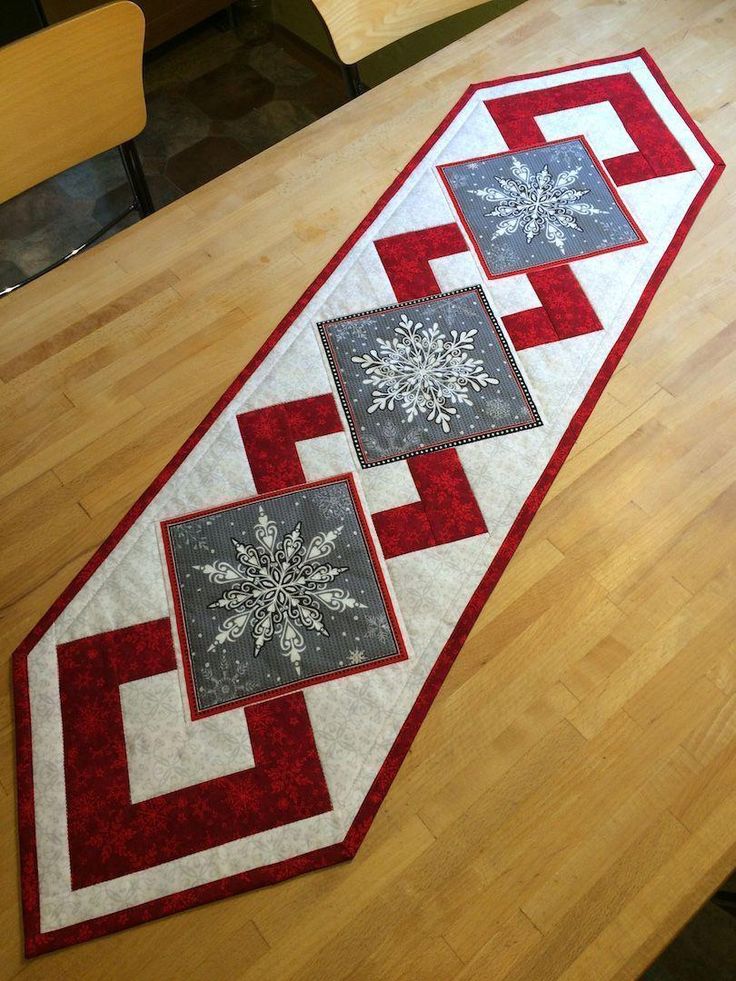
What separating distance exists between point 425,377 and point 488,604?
1.40 ft

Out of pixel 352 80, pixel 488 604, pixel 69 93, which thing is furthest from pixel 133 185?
pixel 488 604

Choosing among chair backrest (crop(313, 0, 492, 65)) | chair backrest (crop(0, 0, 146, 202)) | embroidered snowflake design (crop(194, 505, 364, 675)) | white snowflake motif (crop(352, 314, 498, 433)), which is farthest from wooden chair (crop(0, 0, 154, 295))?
embroidered snowflake design (crop(194, 505, 364, 675))

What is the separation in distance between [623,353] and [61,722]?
112cm

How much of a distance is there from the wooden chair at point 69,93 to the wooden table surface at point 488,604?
6.8 inches

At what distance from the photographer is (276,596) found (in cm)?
143

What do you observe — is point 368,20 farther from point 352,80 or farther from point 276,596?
point 276,596

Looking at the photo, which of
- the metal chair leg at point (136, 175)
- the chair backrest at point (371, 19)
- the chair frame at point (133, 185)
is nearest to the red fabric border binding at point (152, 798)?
the chair frame at point (133, 185)

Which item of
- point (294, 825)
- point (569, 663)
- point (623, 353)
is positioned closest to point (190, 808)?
point (294, 825)

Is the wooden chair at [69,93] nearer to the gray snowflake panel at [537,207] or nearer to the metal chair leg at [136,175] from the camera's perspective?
the metal chair leg at [136,175]

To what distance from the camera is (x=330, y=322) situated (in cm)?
171

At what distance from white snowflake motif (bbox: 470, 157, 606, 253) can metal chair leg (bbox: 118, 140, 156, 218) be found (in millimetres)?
638

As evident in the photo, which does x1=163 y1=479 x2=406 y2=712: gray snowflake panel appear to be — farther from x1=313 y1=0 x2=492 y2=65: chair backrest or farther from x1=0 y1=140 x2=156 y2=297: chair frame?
x1=313 y1=0 x2=492 y2=65: chair backrest

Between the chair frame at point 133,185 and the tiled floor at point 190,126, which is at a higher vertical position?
the chair frame at point 133,185

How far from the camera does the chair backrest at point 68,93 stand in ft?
4.86
